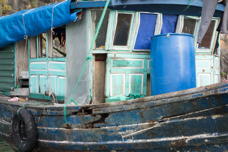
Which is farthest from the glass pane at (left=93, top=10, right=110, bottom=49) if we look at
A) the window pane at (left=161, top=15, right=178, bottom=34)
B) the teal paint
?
the window pane at (left=161, top=15, right=178, bottom=34)

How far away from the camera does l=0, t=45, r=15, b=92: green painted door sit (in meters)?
8.15

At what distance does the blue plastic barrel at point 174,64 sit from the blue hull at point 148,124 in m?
0.78

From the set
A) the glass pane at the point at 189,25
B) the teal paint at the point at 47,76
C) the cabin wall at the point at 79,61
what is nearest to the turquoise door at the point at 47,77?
the teal paint at the point at 47,76

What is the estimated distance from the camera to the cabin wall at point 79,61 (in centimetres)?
584

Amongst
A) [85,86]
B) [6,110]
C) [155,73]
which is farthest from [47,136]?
[155,73]

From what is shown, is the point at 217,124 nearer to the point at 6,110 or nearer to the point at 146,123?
the point at 146,123

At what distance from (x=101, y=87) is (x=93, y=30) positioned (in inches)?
42.3

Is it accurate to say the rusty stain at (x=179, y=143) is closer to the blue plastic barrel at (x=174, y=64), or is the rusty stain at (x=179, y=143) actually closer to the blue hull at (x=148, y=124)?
the blue hull at (x=148, y=124)

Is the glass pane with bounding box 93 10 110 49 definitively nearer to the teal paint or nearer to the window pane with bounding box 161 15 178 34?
the teal paint

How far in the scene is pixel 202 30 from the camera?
15.5 feet

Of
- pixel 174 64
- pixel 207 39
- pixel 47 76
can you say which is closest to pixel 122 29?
pixel 174 64

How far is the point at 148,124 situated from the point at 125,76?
1.50 meters

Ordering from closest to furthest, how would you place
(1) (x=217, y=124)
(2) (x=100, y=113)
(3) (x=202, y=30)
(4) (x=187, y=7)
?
(1) (x=217, y=124) < (3) (x=202, y=30) < (2) (x=100, y=113) < (4) (x=187, y=7)

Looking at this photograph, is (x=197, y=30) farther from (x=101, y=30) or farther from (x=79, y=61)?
(x=79, y=61)
